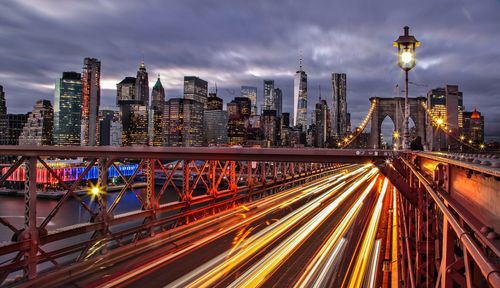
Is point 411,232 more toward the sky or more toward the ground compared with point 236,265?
more toward the sky

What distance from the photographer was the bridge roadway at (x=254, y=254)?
14293 millimetres

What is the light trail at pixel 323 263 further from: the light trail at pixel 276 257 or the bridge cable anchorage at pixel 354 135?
the bridge cable anchorage at pixel 354 135

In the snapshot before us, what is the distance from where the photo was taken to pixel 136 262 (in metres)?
16.8

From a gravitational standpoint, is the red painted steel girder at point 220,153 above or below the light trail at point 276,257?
above

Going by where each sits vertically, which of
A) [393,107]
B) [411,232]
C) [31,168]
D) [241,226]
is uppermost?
[393,107]

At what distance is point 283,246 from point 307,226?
6.41 m

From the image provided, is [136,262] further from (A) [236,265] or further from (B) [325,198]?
(B) [325,198]

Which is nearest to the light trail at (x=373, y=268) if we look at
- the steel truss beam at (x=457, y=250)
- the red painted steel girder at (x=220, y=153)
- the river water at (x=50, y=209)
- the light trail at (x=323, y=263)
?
the light trail at (x=323, y=263)

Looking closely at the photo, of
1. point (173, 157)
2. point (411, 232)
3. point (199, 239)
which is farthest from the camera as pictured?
point (199, 239)

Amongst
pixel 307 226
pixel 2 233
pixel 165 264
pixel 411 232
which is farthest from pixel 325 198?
pixel 2 233

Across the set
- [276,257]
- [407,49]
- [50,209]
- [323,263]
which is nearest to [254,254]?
[276,257]

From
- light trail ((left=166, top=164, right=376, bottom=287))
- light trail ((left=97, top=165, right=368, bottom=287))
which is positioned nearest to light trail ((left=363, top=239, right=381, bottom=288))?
light trail ((left=166, top=164, right=376, bottom=287))

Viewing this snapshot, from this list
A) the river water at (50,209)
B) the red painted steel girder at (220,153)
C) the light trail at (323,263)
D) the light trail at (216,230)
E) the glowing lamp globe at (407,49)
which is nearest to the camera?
the glowing lamp globe at (407,49)

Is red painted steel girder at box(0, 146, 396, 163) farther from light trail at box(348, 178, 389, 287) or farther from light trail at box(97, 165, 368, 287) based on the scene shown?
light trail at box(97, 165, 368, 287)
